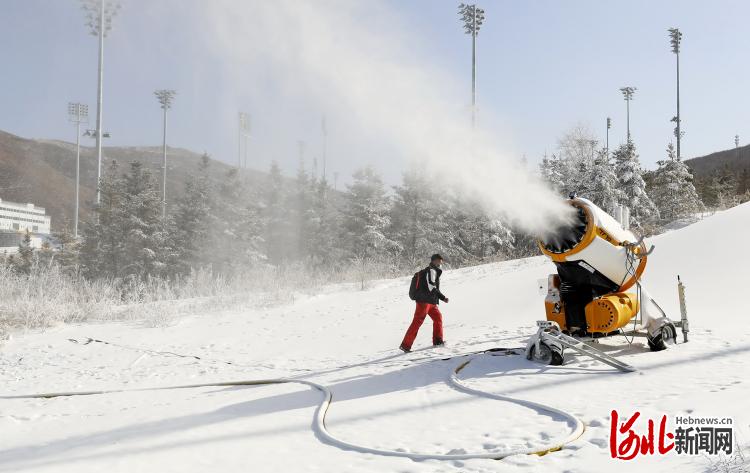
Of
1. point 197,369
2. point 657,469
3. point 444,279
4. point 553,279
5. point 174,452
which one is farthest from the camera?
point 444,279

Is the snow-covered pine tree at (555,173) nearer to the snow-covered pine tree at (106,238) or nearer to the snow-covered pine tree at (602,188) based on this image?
the snow-covered pine tree at (602,188)

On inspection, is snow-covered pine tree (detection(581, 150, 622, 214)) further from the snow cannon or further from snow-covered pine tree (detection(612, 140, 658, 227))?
the snow cannon

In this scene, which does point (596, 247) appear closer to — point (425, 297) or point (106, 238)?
point (425, 297)

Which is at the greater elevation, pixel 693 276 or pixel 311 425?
pixel 693 276

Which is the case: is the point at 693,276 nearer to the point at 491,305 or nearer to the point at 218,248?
the point at 491,305

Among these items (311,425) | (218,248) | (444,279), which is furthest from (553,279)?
(218,248)

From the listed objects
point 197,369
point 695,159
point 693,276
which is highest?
point 695,159

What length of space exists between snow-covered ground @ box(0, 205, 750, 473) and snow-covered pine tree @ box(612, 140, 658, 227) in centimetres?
2643

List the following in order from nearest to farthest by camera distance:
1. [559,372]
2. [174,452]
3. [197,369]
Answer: [174,452] → [559,372] → [197,369]

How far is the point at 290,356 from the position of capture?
11.1 m

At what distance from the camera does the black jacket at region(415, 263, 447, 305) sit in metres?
10.4

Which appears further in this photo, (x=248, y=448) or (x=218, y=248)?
(x=218, y=248)

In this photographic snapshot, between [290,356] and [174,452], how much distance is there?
5744 mm

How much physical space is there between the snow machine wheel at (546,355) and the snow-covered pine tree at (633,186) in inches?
1360
